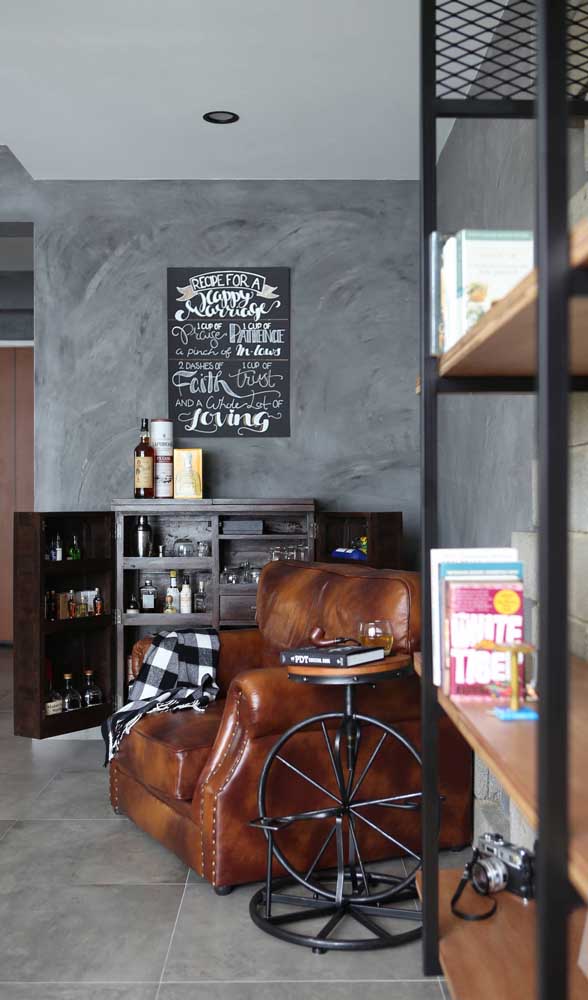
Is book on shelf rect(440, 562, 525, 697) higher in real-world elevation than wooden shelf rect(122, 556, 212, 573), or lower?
higher

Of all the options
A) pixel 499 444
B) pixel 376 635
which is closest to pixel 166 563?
pixel 499 444

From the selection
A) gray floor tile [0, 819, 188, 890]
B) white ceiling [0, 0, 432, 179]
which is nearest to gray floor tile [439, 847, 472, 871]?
gray floor tile [0, 819, 188, 890]

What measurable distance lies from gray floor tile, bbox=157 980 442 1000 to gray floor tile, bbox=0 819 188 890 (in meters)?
0.69

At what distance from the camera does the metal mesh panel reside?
1.98m

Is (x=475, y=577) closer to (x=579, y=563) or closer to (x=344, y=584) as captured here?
(x=579, y=563)

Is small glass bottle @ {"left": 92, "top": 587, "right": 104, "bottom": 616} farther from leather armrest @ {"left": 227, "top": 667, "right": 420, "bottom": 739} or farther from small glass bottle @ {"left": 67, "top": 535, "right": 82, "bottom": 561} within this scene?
leather armrest @ {"left": 227, "top": 667, "right": 420, "bottom": 739}

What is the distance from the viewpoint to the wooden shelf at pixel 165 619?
15.4ft

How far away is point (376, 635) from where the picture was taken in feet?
9.17

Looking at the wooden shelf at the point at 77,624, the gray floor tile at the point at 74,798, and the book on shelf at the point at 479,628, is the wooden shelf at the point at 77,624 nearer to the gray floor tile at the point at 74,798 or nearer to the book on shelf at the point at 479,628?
the gray floor tile at the point at 74,798

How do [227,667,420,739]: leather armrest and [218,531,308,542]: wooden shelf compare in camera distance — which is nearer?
[227,667,420,739]: leather armrest

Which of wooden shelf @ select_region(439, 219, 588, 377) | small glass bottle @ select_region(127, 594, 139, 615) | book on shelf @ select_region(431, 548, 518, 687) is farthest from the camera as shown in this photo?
small glass bottle @ select_region(127, 594, 139, 615)

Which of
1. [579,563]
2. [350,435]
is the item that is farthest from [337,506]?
[579,563]

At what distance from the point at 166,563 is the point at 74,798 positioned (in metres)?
1.25

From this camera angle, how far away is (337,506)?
16.6ft
